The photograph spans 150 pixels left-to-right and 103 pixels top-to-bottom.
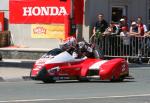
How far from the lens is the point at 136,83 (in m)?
19.7

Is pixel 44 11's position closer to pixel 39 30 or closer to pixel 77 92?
pixel 39 30

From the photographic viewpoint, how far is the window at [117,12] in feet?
101

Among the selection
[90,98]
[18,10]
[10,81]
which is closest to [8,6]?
[18,10]

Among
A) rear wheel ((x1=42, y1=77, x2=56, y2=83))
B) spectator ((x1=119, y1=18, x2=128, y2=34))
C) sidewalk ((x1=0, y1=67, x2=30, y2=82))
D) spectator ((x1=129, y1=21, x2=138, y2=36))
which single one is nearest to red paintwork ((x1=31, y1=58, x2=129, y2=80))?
rear wheel ((x1=42, y1=77, x2=56, y2=83))

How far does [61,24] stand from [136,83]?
10953mm

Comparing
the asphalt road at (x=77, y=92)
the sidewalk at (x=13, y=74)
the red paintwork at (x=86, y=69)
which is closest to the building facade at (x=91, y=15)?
the sidewalk at (x=13, y=74)

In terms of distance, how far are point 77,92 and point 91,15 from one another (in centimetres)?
1324

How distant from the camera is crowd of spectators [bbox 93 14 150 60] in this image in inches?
1113

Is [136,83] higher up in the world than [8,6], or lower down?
lower down

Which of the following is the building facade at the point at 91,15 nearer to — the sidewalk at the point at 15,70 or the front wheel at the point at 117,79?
the sidewalk at the point at 15,70

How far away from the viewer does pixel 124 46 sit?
28.3 meters

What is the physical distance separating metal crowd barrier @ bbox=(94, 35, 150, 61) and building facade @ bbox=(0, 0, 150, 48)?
1213mm

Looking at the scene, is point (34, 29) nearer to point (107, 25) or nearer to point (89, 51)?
point (107, 25)

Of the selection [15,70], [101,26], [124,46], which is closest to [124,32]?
[124,46]
